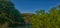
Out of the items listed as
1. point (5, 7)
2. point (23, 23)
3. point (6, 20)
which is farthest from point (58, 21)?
point (23, 23)

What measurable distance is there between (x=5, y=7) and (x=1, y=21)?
119 centimetres

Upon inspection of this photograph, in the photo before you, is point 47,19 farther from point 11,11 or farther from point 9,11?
point 11,11

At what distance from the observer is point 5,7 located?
11.9 m

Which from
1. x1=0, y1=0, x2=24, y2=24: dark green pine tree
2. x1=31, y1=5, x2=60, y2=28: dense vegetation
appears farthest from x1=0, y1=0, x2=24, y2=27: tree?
x1=31, y1=5, x2=60, y2=28: dense vegetation

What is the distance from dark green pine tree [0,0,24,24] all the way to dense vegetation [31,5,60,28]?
432 centimetres

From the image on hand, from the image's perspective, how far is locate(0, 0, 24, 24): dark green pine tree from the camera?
38.6 feet

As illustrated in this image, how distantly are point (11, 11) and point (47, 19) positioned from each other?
6141 mm

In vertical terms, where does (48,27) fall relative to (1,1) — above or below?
below

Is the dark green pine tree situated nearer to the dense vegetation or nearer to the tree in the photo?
the tree

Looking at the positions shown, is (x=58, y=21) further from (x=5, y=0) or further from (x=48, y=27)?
(x=5, y=0)

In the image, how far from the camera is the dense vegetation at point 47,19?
6777 mm

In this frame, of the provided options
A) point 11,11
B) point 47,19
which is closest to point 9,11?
point 11,11

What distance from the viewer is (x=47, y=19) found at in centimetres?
704

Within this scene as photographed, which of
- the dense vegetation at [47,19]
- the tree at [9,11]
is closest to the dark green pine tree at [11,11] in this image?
the tree at [9,11]
